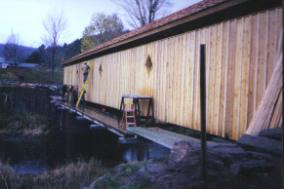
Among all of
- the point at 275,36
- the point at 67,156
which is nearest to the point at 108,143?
the point at 67,156

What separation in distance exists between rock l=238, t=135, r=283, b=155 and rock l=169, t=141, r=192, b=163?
2.28 ft

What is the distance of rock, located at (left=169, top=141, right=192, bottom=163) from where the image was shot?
11.9ft

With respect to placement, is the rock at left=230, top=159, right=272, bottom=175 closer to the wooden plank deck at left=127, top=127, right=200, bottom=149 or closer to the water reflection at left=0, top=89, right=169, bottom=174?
the wooden plank deck at left=127, top=127, right=200, bottom=149

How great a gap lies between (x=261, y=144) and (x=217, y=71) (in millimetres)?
2758

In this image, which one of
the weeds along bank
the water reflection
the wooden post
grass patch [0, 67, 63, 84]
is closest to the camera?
the wooden post

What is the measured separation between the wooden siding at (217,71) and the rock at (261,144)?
12.1 inches

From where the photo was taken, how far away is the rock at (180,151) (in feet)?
11.9

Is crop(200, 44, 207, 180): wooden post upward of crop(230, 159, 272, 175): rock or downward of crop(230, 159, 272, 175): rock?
upward

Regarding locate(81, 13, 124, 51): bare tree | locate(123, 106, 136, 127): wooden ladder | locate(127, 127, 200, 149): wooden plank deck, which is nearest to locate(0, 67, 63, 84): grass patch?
locate(81, 13, 124, 51): bare tree

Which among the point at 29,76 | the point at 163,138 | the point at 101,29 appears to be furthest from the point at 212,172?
the point at 101,29

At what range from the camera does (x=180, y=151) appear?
149 inches

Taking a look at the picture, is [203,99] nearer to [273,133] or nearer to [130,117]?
[273,133]

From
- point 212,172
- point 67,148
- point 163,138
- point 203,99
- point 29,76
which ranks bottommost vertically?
point 67,148

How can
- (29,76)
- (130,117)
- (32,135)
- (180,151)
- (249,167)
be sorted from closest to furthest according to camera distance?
(249,167)
(180,151)
(130,117)
(32,135)
(29,76)
